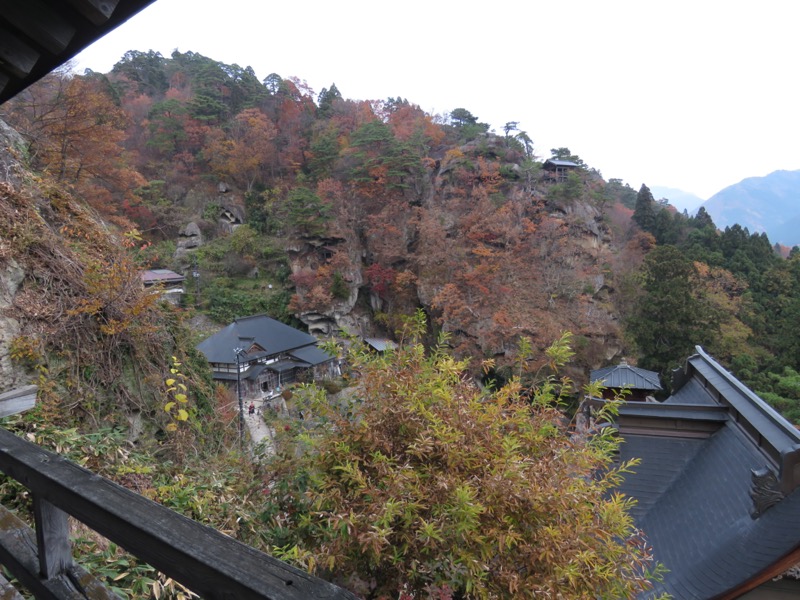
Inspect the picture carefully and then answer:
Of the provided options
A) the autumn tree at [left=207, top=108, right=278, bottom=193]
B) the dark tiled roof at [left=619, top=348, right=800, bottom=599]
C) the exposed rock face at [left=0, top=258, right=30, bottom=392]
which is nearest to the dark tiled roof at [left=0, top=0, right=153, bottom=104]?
the exposed rock face at [left=0, top=258, right=30, bottom=392]

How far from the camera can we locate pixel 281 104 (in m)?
29.0

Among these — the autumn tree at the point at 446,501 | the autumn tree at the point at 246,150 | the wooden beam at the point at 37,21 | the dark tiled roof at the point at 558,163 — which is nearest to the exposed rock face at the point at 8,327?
the autumn tree at the point at 446,501

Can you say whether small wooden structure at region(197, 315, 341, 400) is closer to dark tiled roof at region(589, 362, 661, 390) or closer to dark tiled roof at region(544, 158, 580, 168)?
dark tiled roof at region(589, 362, 661, 390)

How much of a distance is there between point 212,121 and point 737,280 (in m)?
30.4

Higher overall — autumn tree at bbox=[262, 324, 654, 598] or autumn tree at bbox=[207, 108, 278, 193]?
autumn tree at bbox=[207, 108, 278, 193]

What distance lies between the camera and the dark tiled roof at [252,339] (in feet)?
53.4

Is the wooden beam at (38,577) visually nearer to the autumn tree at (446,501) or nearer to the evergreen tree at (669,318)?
the autumn tree at (446,501)

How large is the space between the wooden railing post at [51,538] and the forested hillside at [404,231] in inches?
468

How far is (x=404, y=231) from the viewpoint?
21734mm

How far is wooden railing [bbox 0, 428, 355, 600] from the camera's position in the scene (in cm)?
70

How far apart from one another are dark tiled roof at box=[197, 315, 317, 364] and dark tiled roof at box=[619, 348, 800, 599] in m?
13.9

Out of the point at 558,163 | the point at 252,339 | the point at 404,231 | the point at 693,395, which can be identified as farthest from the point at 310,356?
the point at 558,163

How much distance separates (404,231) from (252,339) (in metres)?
9.10

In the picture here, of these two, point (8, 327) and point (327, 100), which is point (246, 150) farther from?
point (8, 327)
